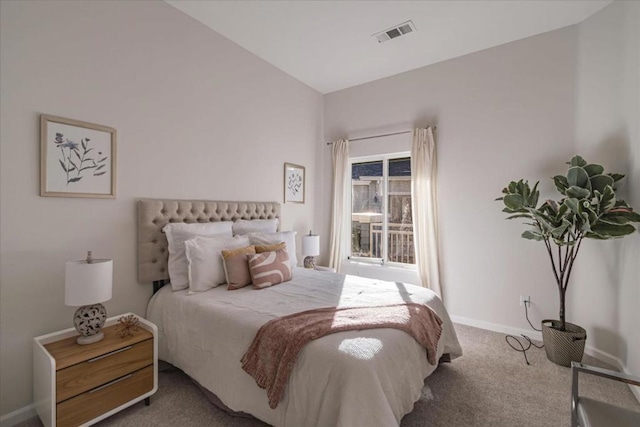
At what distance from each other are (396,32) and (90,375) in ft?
12.5

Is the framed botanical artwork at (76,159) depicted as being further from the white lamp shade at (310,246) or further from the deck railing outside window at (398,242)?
the deck railing outside window at (398,242)

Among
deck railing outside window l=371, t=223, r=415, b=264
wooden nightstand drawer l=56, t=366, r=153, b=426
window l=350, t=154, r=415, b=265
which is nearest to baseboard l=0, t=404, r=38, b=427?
wooden nightstand drawer l=56, t=366, r=153, b=426

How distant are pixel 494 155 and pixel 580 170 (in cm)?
95

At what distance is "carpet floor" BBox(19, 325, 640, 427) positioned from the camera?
1.81m

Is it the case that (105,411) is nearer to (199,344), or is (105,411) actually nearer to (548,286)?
(199,344)

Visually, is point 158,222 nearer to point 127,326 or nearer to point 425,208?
point 127,326

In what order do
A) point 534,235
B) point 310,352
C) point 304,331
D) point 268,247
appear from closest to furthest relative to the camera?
point 310,352
point 304,331
point 534,235
point 268,247

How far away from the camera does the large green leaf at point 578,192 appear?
232 centimetres

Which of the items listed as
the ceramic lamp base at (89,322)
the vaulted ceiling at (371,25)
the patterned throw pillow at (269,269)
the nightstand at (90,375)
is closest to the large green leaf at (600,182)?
the vaulted ceiling at (371,25)

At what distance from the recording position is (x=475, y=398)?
6.68 ft

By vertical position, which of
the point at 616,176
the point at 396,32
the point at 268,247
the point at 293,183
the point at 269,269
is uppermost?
the point at 396,32

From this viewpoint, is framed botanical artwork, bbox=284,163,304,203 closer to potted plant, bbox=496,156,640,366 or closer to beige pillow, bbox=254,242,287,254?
beige pillow, bbox=254,242,287,254

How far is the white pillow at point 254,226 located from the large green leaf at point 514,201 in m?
2.46

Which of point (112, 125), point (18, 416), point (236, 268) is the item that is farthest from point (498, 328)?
point (112, 125)
